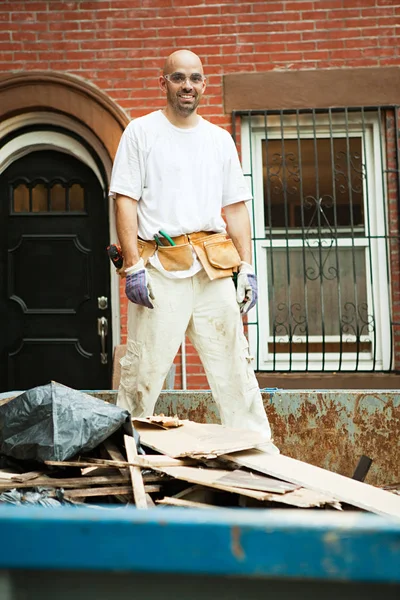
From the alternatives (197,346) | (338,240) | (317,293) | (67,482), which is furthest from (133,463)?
(338,240)

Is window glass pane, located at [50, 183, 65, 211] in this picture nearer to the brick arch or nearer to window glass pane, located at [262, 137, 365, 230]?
the brick arch

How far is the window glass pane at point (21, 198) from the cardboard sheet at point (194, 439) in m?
4.35

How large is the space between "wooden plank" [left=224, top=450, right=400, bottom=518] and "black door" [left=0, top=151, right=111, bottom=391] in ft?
14.6

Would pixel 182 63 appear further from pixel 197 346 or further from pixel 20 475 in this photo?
pixel 20 475

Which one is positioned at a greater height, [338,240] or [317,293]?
[338,240]

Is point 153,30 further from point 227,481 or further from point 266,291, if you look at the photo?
point 227,481

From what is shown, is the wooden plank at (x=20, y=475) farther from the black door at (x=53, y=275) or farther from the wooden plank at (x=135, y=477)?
the black door at (x=53, y=275)

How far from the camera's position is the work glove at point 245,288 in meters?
4.35

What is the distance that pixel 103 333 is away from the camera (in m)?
7.30

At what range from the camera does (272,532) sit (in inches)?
38.0

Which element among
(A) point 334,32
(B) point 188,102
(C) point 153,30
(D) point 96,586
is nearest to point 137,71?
(C) point 153,30

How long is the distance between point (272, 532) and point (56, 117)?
268 inches

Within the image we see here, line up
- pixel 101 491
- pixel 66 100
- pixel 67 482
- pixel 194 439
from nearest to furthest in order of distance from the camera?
pixel 101 491
pixel 67 482
pixel 194 439
pixel 66 100

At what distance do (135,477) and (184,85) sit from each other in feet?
7.93
